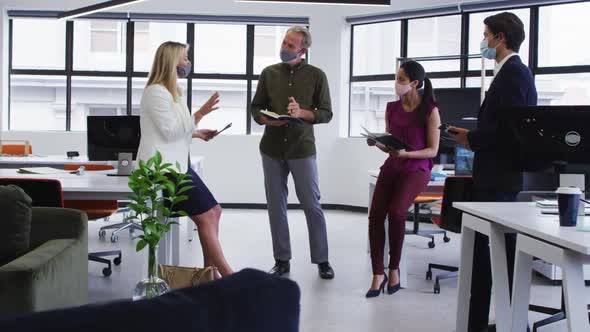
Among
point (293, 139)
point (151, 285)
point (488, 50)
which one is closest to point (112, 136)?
point (293, 139)

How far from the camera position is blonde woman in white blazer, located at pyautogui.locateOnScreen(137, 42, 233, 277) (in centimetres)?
321

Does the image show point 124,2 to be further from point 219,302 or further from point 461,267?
point 219,302

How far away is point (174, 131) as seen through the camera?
323 cm

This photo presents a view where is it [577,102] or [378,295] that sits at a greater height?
[577,102]

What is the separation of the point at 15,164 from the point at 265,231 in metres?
2.44

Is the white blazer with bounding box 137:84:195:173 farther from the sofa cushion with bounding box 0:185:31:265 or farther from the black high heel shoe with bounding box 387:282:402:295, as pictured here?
the black high heel shoe with bounding box 387:282:402:295

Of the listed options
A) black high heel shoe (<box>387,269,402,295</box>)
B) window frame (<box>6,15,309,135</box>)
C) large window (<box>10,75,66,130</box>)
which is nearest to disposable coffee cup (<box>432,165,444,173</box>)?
black high heel shoe (<box>387,269,402,295</box>)

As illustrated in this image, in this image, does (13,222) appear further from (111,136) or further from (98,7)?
(98,7)

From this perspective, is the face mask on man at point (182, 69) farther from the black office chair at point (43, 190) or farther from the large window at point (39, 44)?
the large window at point (39, 44)

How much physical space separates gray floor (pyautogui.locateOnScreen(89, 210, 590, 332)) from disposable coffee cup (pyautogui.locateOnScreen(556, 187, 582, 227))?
1441 mm

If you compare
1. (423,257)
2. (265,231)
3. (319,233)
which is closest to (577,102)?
(423,257)

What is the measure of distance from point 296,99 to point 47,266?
8.32ft

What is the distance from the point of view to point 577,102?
23.4 feet

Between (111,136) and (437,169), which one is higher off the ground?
(111,136)
